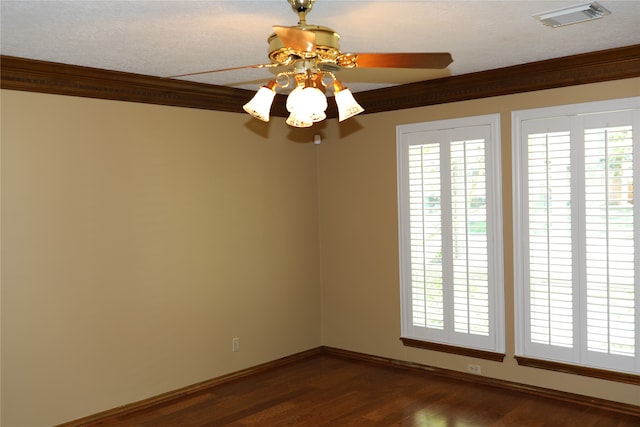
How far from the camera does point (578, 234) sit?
4438 millimetres

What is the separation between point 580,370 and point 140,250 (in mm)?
3383

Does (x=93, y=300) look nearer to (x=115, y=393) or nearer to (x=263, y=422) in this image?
(x=115, y=393)

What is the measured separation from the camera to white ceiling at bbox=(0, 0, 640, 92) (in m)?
3.06

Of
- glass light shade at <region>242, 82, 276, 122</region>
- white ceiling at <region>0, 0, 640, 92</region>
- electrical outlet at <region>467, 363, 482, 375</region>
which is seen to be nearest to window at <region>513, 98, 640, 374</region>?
electrical outlet at <region>467, 363, 482, 375</region>

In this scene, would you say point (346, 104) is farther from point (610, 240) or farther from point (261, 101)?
point (610, 240)

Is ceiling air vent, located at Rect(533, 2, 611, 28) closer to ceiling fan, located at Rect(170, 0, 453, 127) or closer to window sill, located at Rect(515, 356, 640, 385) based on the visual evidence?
ceiling fan, located at Rect(170, 0, 453, 127)

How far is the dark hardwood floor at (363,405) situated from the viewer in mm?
4270

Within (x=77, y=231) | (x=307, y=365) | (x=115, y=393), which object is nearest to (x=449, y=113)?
(x=307, y=365)

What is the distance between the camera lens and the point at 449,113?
203 inches

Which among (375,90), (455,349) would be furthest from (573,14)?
(455,349)

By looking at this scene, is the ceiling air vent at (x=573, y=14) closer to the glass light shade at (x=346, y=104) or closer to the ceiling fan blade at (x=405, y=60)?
the ceiling fan blade at (x=405, y=60)

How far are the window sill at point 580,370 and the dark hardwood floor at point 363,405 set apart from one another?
0.77 feet

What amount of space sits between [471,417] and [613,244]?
61.8 inches

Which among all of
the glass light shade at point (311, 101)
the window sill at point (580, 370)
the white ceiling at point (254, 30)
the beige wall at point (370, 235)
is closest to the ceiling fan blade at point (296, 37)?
the glass light shade at point (311, 101)
